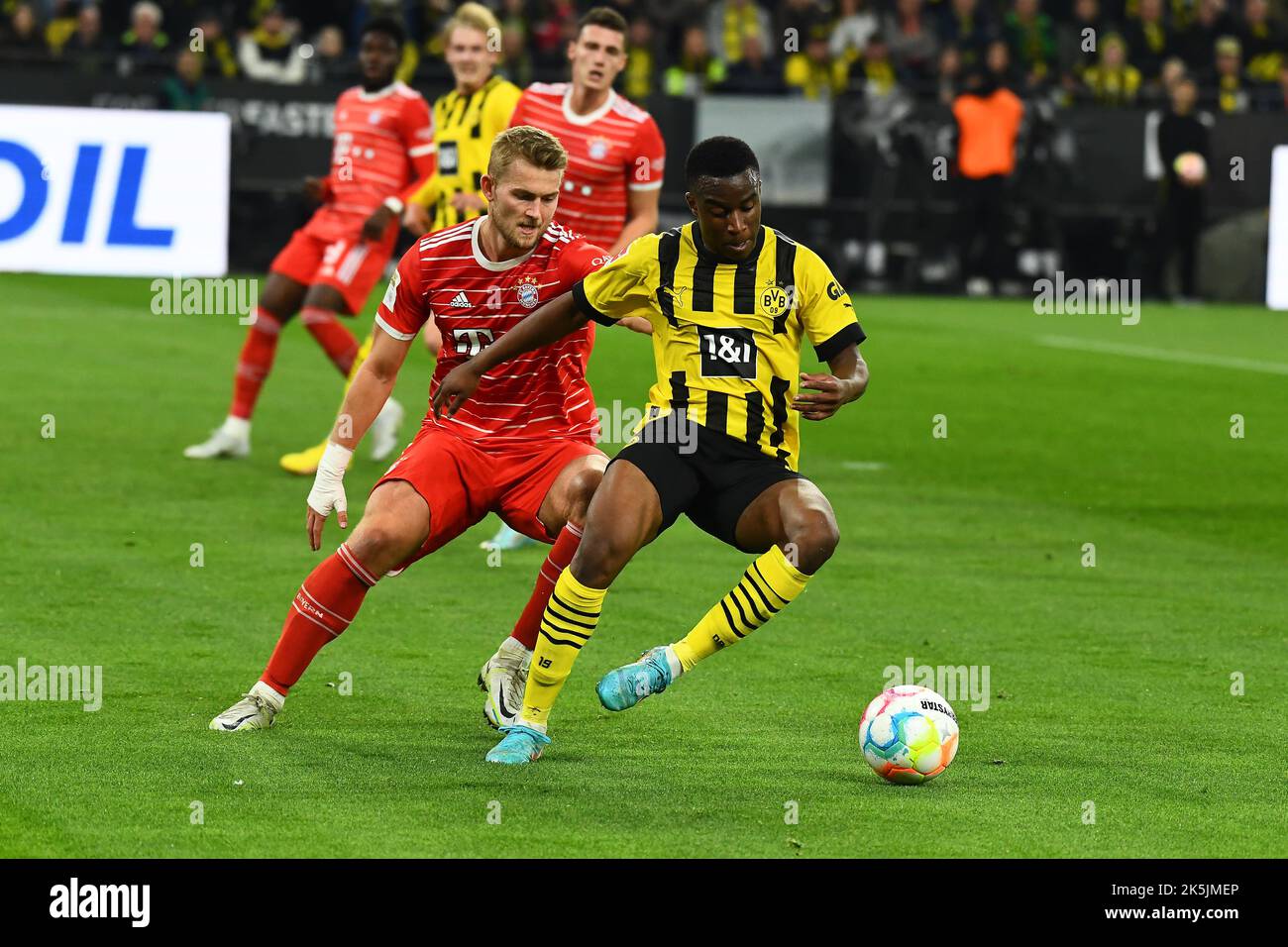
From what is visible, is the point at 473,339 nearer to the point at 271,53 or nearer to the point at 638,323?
the point at 638,323

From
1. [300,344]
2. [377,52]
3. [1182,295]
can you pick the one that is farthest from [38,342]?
[1182,295]

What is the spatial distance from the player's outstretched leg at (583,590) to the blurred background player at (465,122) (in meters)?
4.60

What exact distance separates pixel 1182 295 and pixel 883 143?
4093 mm

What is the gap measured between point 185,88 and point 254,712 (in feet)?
53.9

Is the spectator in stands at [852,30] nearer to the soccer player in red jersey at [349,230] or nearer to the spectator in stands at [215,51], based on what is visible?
the spectator in stands at [215,51]

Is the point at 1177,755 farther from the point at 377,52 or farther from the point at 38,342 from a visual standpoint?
the point at 38,342

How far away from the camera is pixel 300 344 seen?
19.0m

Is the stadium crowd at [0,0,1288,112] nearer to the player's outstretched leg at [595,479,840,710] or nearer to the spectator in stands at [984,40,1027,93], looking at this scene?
the spectator in stands at [984,40,1027,93]

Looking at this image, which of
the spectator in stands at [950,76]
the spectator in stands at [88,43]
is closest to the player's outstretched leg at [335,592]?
the spectator in stands at [88,43]

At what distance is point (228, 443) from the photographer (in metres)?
12.6

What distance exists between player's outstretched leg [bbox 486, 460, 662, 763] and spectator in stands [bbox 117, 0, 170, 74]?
56.9 feet

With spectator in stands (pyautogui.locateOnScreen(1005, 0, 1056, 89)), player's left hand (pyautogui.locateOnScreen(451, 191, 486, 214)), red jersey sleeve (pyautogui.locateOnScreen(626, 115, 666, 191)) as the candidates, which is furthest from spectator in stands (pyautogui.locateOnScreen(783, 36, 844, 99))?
red jersey sleeve (pyautogui.locateOnScreen(626, 115, 666, 191))

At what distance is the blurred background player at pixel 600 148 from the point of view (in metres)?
10.4

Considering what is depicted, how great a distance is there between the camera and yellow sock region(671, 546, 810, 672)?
21.0 feet
